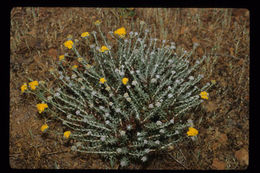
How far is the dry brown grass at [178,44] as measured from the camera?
8.58 ft

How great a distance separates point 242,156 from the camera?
2.61 m

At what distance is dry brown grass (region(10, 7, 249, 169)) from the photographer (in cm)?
262

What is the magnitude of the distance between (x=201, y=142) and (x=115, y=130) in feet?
3.67

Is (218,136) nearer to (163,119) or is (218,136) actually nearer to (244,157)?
(244,157)

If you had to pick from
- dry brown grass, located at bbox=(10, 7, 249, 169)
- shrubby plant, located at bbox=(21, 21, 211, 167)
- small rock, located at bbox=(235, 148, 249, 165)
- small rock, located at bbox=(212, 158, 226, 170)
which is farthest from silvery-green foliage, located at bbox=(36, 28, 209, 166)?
small rock, located at bbox=(235, 148, 249, 165)

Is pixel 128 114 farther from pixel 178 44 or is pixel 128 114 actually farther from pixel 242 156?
pixel 178 44

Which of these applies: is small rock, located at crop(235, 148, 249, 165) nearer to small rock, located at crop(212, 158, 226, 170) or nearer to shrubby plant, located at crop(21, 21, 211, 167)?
small rock, located at crop(212, 158, 226, 170)

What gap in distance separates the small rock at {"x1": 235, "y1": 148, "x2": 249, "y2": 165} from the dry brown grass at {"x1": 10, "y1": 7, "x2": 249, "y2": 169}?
0.01 metres

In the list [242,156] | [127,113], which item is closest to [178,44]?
[127,113]

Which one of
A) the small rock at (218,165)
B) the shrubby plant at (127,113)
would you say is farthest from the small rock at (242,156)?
the shrubby plant at (127,113)

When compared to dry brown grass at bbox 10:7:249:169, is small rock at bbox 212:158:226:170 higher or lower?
lower

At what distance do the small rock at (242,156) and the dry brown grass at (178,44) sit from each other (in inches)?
0.6

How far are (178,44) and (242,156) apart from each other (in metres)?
1.91

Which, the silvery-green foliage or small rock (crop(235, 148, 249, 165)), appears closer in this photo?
the silvery-green foliage
